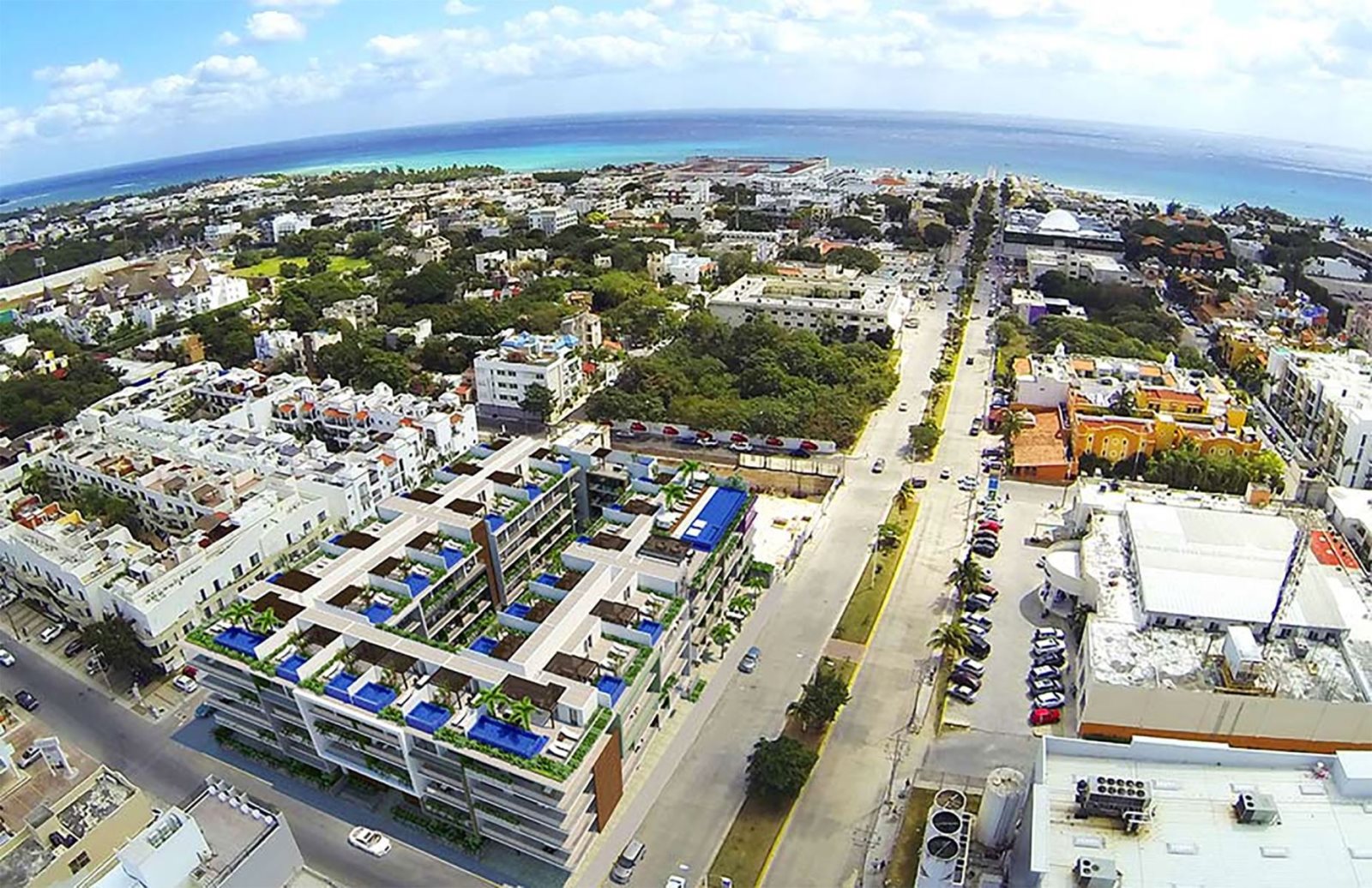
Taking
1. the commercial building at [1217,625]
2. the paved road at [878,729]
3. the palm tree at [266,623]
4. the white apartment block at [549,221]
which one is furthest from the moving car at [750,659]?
the white apartment block at [549,221]

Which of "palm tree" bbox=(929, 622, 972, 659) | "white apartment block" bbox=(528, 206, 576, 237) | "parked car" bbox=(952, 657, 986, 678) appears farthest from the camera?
"white apartment block" bbox=(528, 206, 576, 237)

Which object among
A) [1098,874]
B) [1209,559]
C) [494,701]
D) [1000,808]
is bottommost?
[1000,808]

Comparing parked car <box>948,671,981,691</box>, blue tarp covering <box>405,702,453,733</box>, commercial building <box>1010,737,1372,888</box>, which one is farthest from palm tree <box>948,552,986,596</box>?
blue tarp covering <box>405,702,453,733</box>

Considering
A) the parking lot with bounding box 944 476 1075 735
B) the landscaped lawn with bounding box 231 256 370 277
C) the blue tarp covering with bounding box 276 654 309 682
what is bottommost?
the parking lot with bounding box 944 476 1075 735

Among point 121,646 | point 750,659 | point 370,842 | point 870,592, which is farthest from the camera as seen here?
point 870,592

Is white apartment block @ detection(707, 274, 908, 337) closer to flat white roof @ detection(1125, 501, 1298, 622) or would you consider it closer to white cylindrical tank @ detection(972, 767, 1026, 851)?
flat white roof @ detection(1125, 501, 1298, 622)

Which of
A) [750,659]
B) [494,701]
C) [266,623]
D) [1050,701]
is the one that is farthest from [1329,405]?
[266,623]

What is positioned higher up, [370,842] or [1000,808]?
[1000,808]

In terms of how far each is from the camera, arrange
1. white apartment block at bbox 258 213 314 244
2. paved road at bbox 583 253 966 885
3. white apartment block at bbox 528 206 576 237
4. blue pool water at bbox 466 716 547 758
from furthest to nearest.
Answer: white apartment block at bbox 258 213 314 244 → white apartment block at bbox 528 206 576 237 → paved road at bbox 583 253 966 885 → blue pool water at bbox 466 716 547 758

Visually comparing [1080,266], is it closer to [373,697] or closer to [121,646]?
[373,697]
